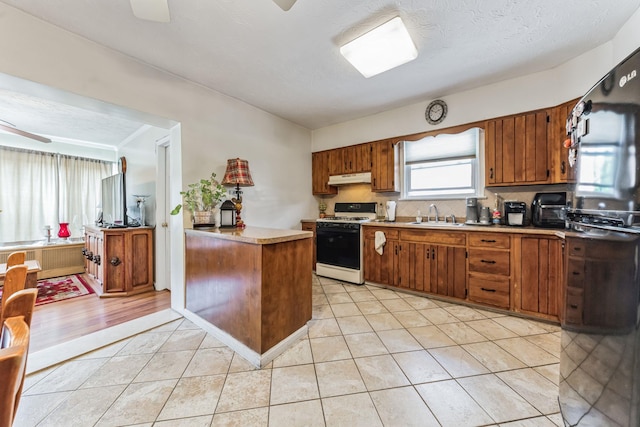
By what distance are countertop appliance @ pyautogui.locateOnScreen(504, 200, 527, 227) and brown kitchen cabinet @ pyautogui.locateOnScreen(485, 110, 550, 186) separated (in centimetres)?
25

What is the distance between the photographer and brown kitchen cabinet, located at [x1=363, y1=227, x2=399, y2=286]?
3.19 m

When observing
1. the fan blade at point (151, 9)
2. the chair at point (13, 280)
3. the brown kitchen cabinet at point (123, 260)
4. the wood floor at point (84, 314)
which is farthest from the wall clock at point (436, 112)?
the brown kitchen cabinet at point (123, 260)

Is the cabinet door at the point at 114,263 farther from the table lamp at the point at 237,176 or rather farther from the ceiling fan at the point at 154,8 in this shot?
the ceiling fan at the point at 154,8

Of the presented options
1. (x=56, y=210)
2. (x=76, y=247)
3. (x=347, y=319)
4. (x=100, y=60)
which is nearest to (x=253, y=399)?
(x=347, y=319)

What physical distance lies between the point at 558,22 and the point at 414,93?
1362 mm

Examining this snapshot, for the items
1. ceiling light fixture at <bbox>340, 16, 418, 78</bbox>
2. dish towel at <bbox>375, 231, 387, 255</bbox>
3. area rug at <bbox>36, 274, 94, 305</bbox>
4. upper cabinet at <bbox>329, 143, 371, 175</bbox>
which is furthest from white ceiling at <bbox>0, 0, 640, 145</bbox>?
area rug at <bbox>36, 274, 94, 305</bbox>

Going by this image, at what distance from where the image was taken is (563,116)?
2361 mm

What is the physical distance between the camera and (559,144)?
239cm

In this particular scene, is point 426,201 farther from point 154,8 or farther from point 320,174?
point 154,8

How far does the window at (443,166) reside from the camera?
3.13 m

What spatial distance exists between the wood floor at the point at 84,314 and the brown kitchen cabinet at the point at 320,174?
114 inches

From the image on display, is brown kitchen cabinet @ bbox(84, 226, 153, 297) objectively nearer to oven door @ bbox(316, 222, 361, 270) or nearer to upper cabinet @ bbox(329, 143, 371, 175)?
oven door @ bbox(316, 222, 361, 270)

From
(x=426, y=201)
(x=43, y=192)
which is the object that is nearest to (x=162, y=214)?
(x=43, y=192)

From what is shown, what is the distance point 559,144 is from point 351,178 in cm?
247
